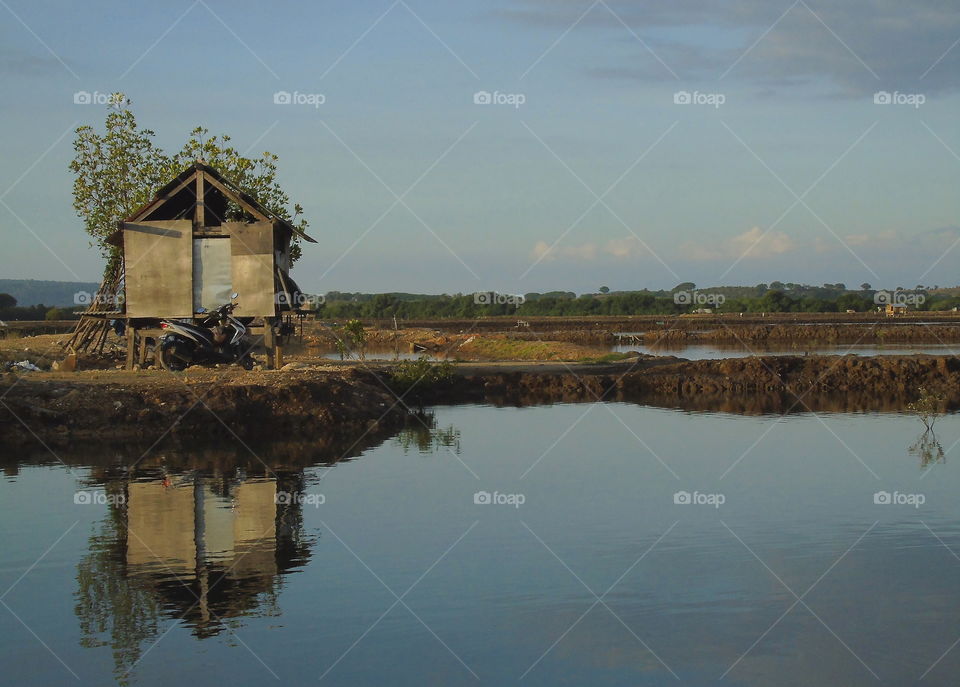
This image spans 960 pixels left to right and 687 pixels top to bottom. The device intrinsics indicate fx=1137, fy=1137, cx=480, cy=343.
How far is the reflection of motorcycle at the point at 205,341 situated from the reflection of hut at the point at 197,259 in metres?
0.31

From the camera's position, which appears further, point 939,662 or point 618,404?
point 618,404

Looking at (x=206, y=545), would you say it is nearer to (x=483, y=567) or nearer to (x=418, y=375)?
(x=483, y=567)

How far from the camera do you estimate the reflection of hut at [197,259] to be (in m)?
30.3

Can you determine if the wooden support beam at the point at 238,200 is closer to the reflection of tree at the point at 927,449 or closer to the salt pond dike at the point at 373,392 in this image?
the salt pond dike at the point at 373,392

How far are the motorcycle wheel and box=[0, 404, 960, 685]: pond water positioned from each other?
695cm

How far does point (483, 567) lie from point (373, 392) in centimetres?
1689

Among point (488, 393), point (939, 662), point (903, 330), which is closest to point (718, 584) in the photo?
point (939, 662)

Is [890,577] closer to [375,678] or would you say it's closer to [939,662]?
[939,662]

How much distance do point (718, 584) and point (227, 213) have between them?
2522 centimetres

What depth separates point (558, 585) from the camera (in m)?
13.8

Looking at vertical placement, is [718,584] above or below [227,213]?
below

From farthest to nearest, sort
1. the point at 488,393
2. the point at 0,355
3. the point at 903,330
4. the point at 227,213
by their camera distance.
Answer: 1. the point at 903,330
2. the point at 488,393
3. the point at 227,213
4. the point at 0,355

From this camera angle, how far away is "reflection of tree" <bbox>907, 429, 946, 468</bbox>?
917 inches

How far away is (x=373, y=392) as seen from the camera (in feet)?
103
